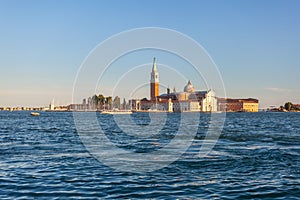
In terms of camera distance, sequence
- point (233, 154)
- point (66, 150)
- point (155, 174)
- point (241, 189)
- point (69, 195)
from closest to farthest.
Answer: point (69, 195), point (241, 189), point (155, 174), point (233, 154), point (66, 150)

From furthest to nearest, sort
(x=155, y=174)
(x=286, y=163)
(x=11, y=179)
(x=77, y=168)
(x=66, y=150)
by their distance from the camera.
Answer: (x=66, y=150) → (x=286, y=163) → (x=77, y=168) → (x=155, y=174) → (x=11, y=179)

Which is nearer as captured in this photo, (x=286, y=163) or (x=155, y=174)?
(x=155, y=174)

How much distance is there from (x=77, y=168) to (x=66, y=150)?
7604 mm

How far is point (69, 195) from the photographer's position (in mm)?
13531

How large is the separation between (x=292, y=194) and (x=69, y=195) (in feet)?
25.3

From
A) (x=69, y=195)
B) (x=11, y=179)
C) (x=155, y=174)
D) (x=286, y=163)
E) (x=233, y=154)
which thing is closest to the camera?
(x=69, y=195)

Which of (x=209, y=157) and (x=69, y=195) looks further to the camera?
(x=209, y=157)

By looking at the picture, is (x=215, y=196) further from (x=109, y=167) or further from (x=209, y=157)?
(x=209, y=157)

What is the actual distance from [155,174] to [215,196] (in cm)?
421

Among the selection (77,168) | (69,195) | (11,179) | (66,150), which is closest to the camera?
(69,195)

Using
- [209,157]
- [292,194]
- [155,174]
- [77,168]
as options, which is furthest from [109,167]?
[292,194]

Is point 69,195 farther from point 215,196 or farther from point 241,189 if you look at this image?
point 241,189

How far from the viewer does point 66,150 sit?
26.0 meters

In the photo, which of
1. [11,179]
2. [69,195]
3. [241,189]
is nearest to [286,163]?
[241,189]
